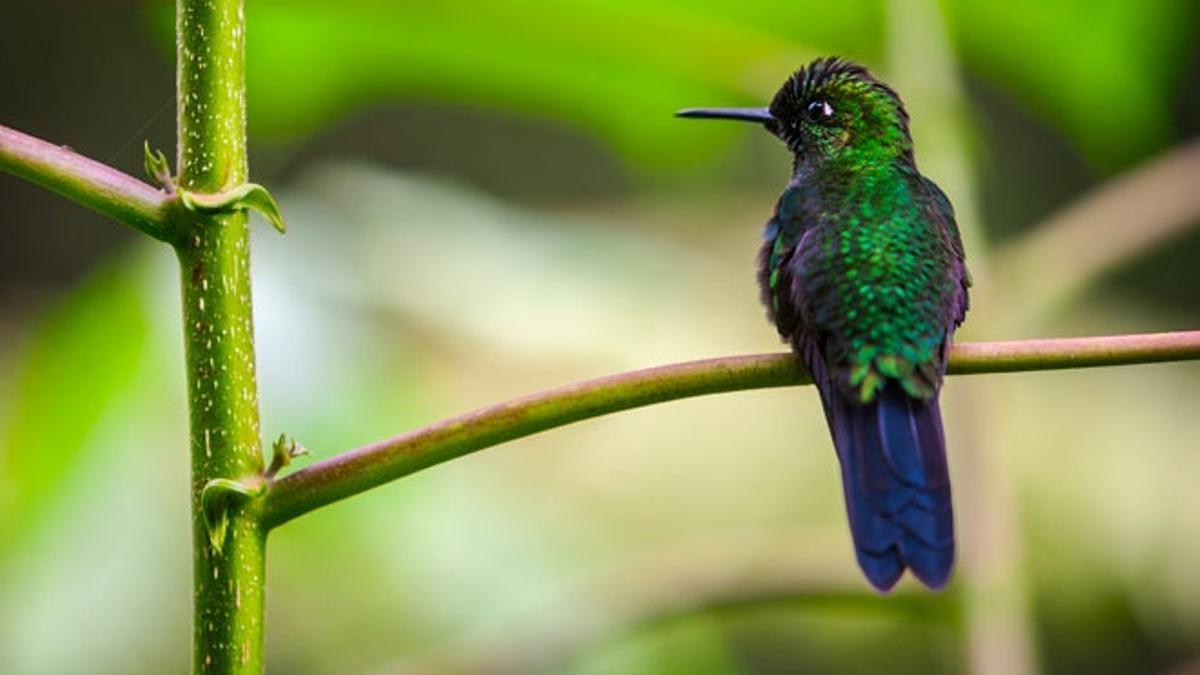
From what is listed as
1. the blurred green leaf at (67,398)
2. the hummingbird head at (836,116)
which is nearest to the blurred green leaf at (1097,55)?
the hummingbird head at (836,116)

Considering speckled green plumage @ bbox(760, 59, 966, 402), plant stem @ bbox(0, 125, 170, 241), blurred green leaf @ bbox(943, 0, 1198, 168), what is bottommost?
plant stem @ bbox(0, 125, 170, 241)

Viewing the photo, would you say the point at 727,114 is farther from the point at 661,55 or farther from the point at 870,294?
the point at 661,55

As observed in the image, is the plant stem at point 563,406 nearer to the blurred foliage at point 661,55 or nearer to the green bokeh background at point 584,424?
the green bokeh background at point 584,424

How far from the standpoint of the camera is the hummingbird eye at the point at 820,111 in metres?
2.25

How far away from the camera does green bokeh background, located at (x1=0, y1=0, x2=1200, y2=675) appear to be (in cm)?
236

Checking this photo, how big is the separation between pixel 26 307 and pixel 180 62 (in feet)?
13.4

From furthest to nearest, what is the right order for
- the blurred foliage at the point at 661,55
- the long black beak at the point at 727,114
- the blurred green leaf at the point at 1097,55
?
the blurred green leaf at the point at 1097,55 < the blurred foliage at the point at 661,55 < the long black beak at the point at 727,114

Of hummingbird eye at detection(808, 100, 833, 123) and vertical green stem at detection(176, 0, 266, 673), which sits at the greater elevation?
hummingbird eye at detection(808, 100, 833, 123)

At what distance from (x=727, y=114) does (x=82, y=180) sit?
1.13 m

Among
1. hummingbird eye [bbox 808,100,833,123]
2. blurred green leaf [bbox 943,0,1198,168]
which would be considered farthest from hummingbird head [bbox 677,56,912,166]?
blurred green leaf [bbox 943,0,1198,168]

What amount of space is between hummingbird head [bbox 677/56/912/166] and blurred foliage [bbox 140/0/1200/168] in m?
0.31

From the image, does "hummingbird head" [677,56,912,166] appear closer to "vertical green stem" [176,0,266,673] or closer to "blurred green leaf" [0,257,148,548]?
"blurred green leaf" [0,257,148,548]

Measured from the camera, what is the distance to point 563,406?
1.03m

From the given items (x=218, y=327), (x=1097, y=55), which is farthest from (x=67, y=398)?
(x=1097, y=55)
